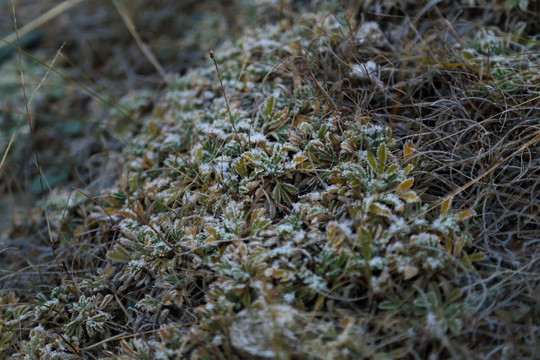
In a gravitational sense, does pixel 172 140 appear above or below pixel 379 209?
above

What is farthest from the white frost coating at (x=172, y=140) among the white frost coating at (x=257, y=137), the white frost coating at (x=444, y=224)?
the white frost coating at (x=444, y=224)

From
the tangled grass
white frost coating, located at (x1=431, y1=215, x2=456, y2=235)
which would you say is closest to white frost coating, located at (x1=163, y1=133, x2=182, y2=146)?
the tangled grass

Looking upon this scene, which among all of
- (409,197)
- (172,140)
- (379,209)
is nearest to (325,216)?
(379,209)

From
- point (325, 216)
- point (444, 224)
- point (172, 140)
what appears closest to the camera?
point (444, 224)

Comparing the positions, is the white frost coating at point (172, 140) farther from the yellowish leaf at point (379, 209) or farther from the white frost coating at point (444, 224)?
the white frost coating at point (444, 224)

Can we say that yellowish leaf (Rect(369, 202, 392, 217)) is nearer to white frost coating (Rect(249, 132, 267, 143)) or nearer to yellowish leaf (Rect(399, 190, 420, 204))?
yellowish leaf (Rect(399, 190, 420, 204))

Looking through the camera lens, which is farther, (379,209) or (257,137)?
(257,137)

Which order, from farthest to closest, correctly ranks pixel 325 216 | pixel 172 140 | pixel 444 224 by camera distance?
pixel 172 140 < pixel 325 216 < pixel 444 224

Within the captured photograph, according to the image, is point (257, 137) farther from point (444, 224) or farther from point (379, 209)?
point (444, 224)

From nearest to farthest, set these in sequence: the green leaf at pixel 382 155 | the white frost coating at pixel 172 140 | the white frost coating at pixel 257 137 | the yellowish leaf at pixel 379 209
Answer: the yellowish leaf at pixel 379 209 < the green leaf at pixel 382 155 < the white frost coating at pixel 257 137 < the white frost coating at pixel 172 140
